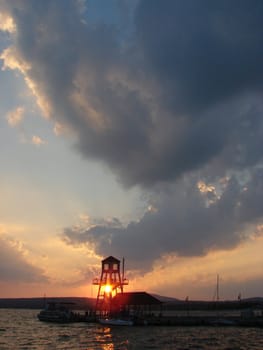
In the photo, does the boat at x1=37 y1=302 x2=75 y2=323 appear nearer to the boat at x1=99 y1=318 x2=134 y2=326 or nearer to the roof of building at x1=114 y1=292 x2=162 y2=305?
the roof of building at x1=114 y1=292 x2=162 y2=305

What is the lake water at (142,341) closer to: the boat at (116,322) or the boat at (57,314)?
the boat at (116,322)

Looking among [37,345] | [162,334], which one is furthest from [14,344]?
[162,334]

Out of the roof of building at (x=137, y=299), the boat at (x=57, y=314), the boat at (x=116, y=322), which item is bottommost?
the boat at (x=116, y=322)

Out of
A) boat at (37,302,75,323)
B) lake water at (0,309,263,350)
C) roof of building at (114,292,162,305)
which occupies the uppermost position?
roof of building at (114,292,162,305)

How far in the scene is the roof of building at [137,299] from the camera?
105600 mm

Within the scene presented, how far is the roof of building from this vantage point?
346 ft

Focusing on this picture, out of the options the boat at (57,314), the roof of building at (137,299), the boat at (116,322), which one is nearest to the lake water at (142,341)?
the boat at (116,322)

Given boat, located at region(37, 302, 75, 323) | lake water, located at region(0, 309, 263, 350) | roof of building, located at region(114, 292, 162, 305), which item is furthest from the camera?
boat, located at region(37, 302, 75, 323)

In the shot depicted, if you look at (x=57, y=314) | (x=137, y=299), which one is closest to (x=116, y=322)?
(x=137, y=299)

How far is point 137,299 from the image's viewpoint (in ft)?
351

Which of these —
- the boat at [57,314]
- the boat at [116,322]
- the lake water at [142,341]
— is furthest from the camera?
the boat at [57,314]

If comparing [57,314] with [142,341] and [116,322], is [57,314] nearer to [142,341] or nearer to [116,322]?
[116,322]

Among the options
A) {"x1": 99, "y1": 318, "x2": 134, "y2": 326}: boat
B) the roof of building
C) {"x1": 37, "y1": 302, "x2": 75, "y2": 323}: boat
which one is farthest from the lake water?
{"x1": 37, "y1": 302, "x2": 75, "y2": 323}: boat

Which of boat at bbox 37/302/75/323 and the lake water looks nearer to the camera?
the lake water
